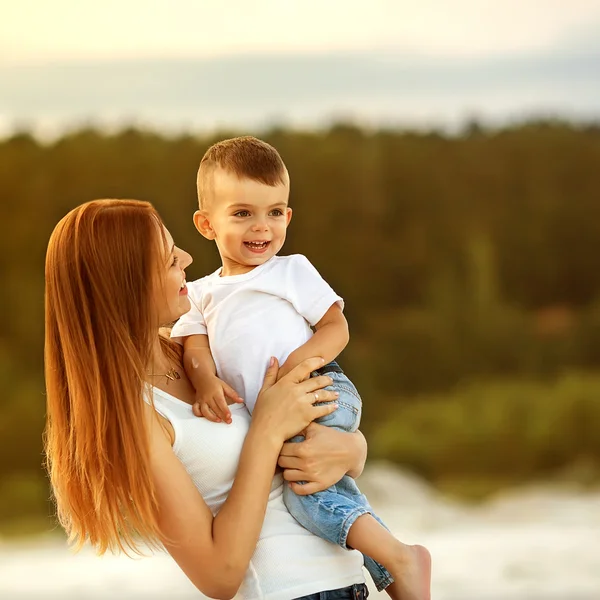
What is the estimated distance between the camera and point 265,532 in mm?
1495

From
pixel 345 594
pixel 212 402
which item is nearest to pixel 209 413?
pixel 212 402

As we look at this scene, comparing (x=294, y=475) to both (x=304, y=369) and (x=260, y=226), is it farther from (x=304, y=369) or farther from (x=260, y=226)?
(x=260, y=226)

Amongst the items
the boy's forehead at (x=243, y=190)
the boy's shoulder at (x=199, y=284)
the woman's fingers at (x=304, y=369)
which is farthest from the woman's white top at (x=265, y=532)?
the boy's forehead at (x=243, y=190)

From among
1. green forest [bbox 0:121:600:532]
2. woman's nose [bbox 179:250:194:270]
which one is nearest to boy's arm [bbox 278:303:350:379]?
woman's nose [bbox 179:250:194:270]

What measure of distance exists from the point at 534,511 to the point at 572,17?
3.27 meters

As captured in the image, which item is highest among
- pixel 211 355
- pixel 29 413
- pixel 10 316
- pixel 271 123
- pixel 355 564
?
pixel 271 123

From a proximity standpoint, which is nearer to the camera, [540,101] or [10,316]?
[10,316]

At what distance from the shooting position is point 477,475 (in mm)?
6238

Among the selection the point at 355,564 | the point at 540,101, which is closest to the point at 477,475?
the point at 540,101

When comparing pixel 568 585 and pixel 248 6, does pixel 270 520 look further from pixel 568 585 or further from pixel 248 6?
pixel 248 6

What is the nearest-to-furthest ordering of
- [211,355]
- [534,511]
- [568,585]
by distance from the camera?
1. [211,355]
2. [568,585]
3. [534,511]

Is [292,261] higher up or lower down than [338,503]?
higher up

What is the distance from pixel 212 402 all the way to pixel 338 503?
0.25 meters

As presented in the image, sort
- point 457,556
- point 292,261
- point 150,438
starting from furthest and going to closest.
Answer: point 457,556 < point 292,261 < point 150,438
